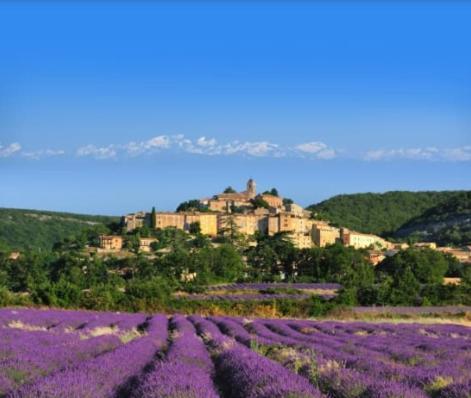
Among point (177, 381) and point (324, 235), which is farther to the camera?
point (324, 235)

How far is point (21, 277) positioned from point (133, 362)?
187 ft

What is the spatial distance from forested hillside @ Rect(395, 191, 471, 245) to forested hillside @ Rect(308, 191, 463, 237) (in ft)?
10.7

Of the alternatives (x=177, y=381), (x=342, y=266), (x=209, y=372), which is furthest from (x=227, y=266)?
(x=177, y=381)

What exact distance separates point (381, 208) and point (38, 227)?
8682cm

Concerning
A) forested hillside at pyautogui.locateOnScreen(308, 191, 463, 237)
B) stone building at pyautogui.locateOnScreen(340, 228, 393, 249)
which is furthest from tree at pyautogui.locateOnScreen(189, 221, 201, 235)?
forested hillside at pyautogui.locateOnScreen(308, 191, 463, 237)

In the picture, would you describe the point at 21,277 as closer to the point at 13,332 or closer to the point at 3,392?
the point at 13,332

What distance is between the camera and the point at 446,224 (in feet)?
462

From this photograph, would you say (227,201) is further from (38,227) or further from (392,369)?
(392,369)

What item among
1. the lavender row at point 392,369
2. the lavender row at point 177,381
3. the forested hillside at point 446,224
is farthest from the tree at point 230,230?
the lavender row at point 177,381

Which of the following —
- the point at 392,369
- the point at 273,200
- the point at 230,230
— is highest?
the point at 273,200

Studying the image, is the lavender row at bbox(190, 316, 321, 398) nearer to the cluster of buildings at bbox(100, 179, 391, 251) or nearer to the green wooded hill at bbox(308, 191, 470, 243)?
the cluster of buildings at bbox(100, 179, 391, 251)

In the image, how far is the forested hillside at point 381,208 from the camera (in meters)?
163

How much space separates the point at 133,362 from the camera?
845cm

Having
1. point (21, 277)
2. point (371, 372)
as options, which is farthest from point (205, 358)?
point (21, 277)
